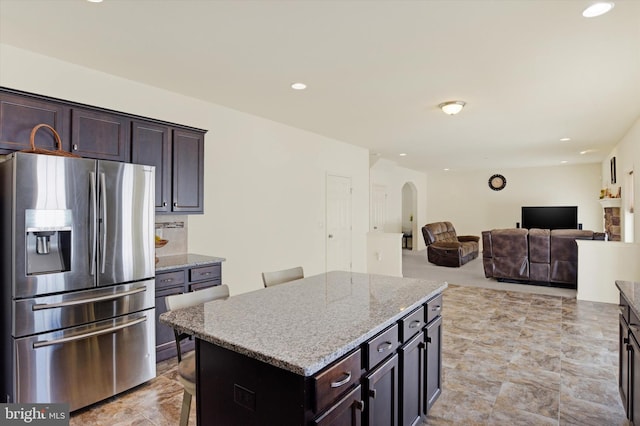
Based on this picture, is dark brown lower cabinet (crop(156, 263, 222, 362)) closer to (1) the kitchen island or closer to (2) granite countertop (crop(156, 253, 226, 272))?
(2) granite countertop (crop(156, 253, 226, 272))

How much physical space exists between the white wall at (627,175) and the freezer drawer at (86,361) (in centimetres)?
640

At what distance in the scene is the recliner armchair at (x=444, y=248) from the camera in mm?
8484

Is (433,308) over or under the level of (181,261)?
under

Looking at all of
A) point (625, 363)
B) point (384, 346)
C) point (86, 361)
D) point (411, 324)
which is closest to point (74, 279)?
point (86, 361)

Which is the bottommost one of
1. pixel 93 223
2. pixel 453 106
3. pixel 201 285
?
pixel 201 285

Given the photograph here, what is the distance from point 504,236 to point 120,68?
6484 mm

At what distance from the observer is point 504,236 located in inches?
260

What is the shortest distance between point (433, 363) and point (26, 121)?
3.31 meters

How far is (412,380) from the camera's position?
199cm

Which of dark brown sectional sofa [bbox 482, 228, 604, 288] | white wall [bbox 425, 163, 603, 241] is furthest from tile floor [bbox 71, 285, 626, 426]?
white wall [bbox 425, 163, 603, 241]

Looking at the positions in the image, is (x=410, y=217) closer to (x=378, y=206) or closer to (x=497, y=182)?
(x=497, y=182)

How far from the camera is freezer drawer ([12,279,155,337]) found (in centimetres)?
224

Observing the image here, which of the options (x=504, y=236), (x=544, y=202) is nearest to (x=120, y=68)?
(x=504, y=236)

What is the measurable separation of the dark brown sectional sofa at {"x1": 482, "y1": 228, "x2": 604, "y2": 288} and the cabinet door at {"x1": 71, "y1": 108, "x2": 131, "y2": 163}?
6.28 metres
